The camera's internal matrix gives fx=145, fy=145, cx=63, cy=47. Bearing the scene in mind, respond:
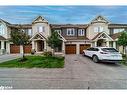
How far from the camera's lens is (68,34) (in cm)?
2664

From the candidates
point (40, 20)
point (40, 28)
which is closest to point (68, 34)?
point (40, 28)

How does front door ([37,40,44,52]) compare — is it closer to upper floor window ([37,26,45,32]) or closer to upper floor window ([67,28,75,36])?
upper floor window ([37,26,45,32])

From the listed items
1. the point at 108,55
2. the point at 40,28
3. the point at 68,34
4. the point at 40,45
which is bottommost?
the point at 108,55

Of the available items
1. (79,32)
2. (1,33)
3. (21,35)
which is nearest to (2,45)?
(1,33)

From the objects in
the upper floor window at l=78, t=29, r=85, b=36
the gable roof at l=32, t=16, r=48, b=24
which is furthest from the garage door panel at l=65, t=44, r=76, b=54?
the gable roof at l=32, t=16, r=48, b=24

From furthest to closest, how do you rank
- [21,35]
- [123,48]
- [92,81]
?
[123,48], [21,35], [92,81]

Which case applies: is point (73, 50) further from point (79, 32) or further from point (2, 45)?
point (2, 45)

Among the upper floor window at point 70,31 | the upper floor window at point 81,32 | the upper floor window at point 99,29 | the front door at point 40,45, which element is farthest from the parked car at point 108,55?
the front door at point 40,45

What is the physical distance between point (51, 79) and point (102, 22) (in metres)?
18.4

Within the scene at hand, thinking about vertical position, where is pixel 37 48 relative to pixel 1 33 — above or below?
below

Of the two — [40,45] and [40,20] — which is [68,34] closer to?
[40,45]

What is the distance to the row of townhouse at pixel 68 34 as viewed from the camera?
23.2 metres

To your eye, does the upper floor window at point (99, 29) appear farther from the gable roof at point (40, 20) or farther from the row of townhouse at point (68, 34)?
the gable roof at point (40, 20)

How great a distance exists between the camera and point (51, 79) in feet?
26.7
